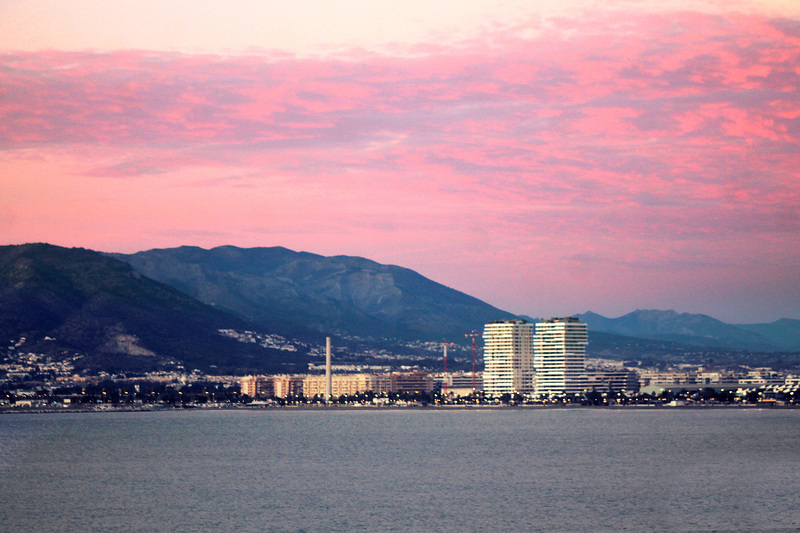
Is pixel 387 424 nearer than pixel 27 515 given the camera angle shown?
No

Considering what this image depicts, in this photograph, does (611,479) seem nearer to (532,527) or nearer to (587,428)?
(532,527)

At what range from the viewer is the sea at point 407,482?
2383 inches

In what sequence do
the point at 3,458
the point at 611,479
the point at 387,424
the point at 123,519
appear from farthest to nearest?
the point at 387,424 < the point at 3,458 < the point at 611,479 < the point at 123,519

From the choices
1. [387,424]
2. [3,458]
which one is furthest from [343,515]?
[387,424]

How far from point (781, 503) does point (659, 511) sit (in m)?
8.02

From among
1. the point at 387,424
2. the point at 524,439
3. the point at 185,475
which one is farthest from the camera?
the point at 387,424

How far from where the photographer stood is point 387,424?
17800cm

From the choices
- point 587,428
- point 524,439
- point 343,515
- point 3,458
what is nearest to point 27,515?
point 343,515

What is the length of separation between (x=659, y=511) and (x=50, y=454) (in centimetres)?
7074

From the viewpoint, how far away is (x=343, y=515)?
62844 mm

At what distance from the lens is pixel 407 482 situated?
80562 millimetres

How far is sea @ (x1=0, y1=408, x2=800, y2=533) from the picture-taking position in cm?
6053

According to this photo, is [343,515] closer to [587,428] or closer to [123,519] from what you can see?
[123,519]

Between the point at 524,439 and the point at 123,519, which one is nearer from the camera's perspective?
the point at 123,519
